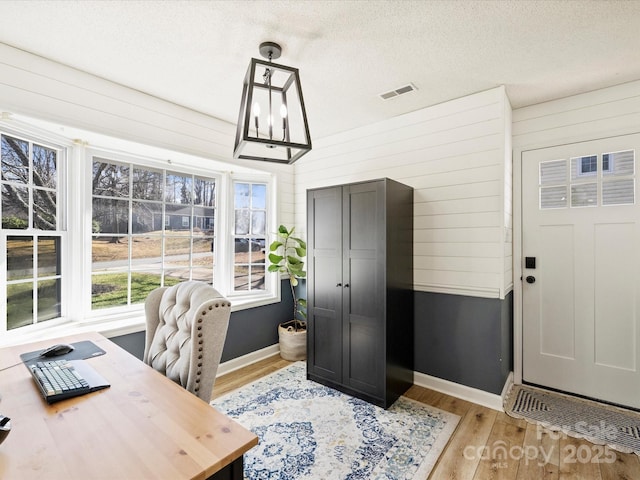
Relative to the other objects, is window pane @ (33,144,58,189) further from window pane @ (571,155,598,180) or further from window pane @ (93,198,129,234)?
window pane @ (571,155,598,180)

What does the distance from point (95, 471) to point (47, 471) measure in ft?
0.42

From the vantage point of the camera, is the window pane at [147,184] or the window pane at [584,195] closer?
the window pane at [584,195]

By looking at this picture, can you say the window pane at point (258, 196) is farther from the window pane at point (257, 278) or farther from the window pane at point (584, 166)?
the window pane at point (584, 166)

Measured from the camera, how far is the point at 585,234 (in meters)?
2.68

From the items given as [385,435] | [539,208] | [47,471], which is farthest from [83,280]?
[539,208]

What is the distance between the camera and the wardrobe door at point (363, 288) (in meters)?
2.56

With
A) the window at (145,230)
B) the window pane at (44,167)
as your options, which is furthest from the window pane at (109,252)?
the window pane at (44,167)

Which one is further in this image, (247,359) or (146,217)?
(247,359)

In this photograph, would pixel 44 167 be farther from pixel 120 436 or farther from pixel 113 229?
pixel 120 436

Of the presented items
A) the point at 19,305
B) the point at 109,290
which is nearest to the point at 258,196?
the point at 109,290

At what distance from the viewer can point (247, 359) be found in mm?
3383

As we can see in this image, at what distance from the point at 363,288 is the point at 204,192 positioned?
6.75ft

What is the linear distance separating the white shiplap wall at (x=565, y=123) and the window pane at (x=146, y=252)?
3448mm

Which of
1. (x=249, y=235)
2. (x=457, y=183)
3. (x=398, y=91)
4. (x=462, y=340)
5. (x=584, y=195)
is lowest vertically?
(x=462, y=340)
